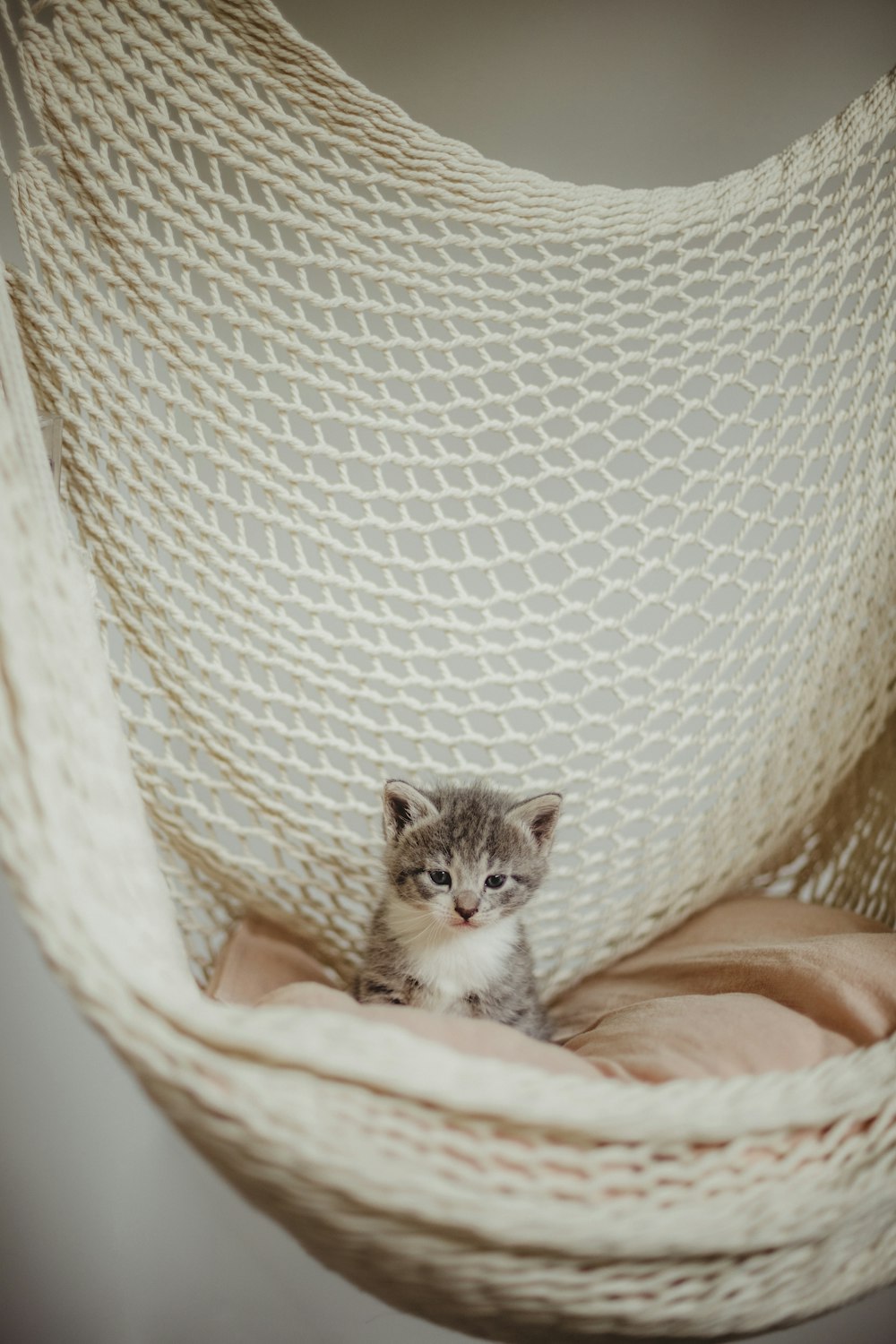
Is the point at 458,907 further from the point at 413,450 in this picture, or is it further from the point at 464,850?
the point at 413,450

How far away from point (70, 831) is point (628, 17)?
47.2 inches

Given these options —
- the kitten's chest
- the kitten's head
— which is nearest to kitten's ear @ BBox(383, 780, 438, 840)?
the kitten's head

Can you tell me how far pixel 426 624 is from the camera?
0.83 metres

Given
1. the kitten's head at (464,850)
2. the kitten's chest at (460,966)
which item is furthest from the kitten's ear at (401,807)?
the kitten's chest at (460,966)

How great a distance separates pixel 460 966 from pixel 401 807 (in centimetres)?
18

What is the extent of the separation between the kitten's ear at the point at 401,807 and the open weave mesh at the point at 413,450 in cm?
5

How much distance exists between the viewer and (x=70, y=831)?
497mm

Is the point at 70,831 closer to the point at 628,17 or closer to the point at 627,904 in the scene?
the point at 627,904

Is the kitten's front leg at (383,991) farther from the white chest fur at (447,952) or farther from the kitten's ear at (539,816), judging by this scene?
the kitten's ear at (539,816)

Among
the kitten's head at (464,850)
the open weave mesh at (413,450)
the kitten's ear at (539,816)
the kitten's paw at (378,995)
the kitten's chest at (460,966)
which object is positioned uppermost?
the open weave mesh at (413,450)

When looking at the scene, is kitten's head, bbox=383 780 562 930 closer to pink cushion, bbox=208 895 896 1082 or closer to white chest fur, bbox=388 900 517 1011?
white chest fur, bbox=388 900 517 1011

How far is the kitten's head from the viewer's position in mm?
858

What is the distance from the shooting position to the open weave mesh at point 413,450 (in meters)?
0.76

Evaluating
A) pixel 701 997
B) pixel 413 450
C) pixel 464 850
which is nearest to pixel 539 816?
pixel 464 850
